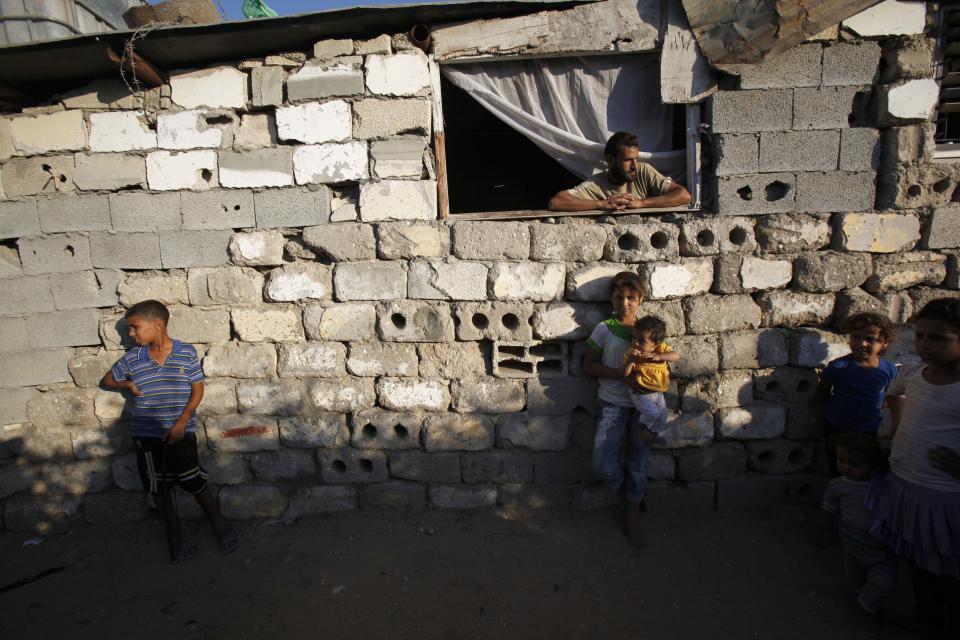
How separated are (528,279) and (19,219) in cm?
385

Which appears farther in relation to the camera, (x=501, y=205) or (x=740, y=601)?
(x=501, y=205)

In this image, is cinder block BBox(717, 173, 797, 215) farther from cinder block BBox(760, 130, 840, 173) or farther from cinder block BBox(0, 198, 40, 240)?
cinder block BBox(0, 198, 40, 240)

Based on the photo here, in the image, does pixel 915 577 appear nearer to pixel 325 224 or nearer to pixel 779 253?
pixel 779 253

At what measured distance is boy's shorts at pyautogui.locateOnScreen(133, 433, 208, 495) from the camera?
3234 mm

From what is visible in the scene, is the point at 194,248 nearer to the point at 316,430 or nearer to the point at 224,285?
the point at 224,285

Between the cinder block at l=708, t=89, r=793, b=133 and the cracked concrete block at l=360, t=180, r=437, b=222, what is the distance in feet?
6.72

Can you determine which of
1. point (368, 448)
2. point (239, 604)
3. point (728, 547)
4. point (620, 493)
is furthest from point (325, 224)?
point (728, 547)

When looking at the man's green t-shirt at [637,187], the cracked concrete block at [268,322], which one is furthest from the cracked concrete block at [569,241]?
the cracked concrete block at [268,322]

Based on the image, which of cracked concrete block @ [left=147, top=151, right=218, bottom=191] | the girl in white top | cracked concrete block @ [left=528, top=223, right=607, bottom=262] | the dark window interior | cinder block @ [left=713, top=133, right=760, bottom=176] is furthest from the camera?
the dark window interior

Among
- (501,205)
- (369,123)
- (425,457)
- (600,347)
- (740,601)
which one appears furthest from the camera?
(501,205)

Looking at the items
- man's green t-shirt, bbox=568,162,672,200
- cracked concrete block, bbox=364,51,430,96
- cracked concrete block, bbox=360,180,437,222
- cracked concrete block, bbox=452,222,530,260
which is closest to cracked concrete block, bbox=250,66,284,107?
cracked concrete block, bbox=364,51,430,96

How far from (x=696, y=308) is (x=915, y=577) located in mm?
1868

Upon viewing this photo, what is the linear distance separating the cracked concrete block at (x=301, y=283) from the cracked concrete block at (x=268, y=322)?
11 centimetres

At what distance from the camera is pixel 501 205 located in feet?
25.7
